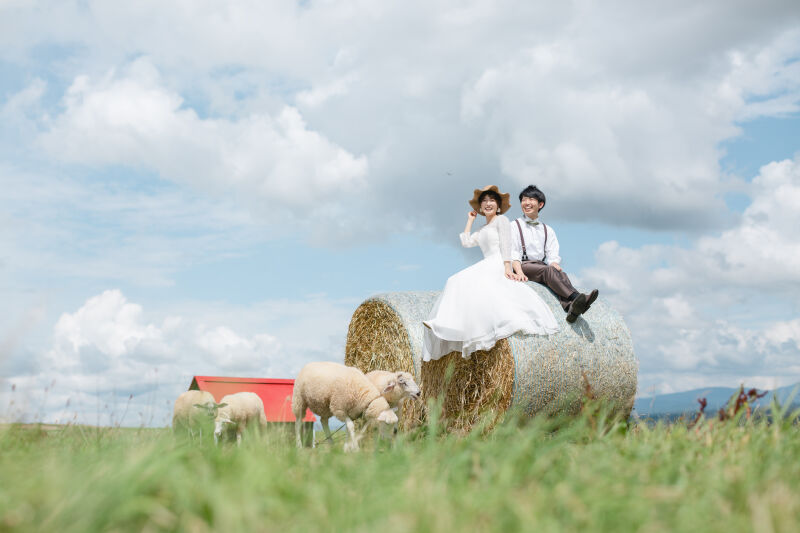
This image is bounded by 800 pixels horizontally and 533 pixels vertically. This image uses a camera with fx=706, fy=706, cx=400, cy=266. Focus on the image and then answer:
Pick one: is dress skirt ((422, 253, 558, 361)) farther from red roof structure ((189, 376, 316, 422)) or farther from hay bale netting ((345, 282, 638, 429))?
red roof structure ((189, 376, 316, 422))

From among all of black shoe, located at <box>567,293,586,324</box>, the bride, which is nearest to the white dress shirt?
the bride

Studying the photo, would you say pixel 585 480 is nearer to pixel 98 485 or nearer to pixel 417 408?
pixel 98 485

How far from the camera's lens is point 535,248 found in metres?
9.44

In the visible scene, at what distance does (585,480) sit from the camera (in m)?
3.72

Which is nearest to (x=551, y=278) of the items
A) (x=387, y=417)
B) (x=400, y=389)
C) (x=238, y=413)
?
(x=400, y=389)

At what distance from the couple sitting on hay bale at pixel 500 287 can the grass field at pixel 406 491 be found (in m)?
3.53

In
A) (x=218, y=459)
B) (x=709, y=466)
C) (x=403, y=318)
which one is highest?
(x=403, y=318)

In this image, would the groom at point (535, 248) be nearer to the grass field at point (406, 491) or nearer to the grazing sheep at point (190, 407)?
the grazing sheep at point (190, 407)

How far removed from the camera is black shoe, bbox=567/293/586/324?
8.44 m

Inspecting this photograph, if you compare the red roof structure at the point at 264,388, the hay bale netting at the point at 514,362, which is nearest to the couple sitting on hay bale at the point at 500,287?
the hay bale netting at the point at 514,362

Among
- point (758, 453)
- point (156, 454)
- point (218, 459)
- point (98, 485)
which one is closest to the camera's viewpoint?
point (98, 485)

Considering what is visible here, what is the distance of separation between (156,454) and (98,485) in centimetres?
54

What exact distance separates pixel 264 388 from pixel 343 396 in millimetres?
2635

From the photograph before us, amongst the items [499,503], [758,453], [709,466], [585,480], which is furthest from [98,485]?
[758,453]
